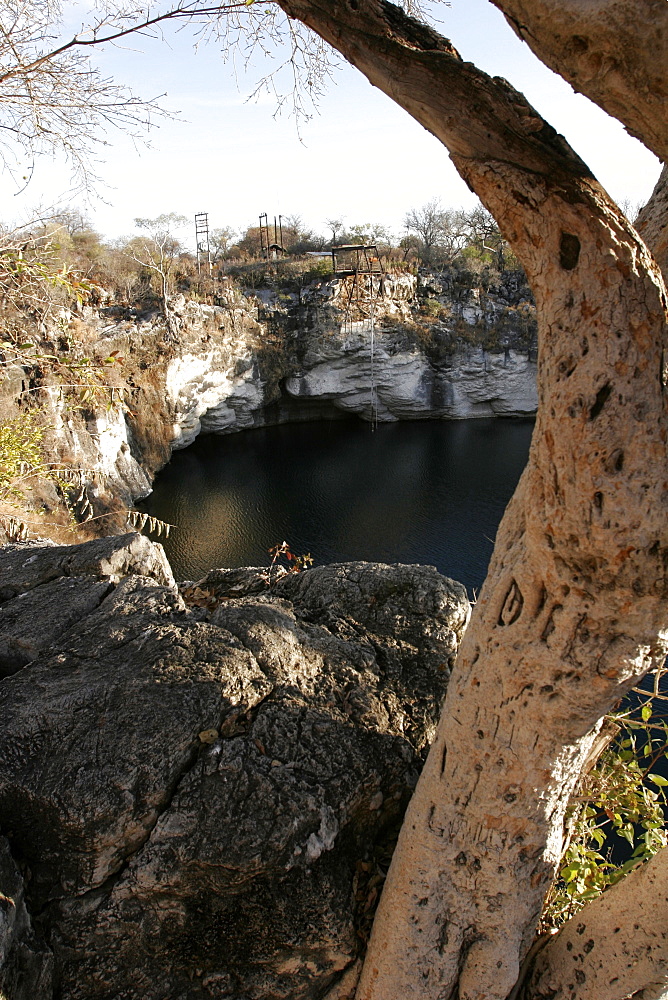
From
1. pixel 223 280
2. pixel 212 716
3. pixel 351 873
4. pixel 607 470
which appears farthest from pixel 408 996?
pixel 223 280

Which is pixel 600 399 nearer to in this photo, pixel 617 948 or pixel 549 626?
pixel 549 626

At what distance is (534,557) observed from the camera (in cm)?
190

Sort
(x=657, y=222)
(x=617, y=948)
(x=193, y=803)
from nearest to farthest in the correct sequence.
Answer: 1. (x=657, y=222)
2. (x=617, y=948)
3. (x=193, y=803)

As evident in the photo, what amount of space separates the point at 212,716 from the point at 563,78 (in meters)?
2.49

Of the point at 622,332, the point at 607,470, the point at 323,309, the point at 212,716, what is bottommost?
the point at 212,716

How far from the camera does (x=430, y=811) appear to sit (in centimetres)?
226

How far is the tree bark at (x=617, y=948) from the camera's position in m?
2.10

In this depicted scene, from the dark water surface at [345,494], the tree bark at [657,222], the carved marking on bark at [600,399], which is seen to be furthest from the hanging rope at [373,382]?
the carved marking on bark at [600,399]

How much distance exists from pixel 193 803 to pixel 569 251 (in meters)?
2.32

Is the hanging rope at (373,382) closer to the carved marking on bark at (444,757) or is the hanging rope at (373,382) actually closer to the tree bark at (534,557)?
the tree bark at (534,557)

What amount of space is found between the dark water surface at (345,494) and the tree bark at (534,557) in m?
9.40

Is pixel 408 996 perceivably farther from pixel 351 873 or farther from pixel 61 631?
pixel 61 631

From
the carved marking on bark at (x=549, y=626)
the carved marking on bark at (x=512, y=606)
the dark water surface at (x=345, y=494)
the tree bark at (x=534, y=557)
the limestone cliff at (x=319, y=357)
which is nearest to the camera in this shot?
the tree bark at (x=534, y=557)

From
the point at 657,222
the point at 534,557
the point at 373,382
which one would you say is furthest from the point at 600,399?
the point at 373,382
